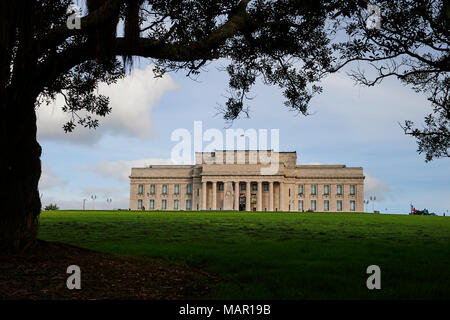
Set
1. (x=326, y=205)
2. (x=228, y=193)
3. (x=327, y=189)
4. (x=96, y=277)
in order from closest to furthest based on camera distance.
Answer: (x=96, y=277), (x=228, y=193), (x=327, y=189), (x=326, y=205)

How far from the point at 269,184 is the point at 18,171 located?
259ft

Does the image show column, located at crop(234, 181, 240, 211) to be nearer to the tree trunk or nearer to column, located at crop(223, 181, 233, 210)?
column, located at crop(223, 181, 233, 210)

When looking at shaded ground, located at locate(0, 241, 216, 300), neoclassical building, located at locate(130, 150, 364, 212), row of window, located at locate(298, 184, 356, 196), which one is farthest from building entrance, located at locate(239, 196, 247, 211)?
shaded ground, located at locate(0, 241, 216, 300)

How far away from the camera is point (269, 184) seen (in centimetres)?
8488

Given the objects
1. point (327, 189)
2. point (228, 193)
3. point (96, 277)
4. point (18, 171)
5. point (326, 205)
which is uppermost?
point (327, 189)

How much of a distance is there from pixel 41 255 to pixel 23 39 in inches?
130

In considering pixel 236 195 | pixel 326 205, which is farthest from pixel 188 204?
pixel 326 205

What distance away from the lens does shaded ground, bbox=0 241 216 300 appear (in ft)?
16.4

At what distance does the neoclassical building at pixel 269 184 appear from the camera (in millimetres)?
84438

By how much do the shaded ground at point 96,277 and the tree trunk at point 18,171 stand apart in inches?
12.7

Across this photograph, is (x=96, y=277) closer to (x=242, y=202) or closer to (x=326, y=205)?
(x=242, y=202)

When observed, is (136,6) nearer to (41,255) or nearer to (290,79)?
(41,255)

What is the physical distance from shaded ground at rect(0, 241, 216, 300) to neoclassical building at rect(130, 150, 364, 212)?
7713 cm

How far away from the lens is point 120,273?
19.6 ft
